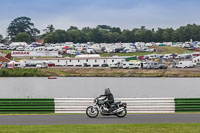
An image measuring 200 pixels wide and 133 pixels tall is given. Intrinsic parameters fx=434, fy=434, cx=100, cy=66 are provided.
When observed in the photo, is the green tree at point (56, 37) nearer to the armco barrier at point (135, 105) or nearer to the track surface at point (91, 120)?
the armco barrier at point (135, 105)

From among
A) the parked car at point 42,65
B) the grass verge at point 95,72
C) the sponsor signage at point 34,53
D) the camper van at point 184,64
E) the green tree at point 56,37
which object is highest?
the green tree at point 56,37

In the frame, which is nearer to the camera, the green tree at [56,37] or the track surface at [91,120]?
the track surface at [91,120]

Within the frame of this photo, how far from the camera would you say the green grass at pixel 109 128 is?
716 inches

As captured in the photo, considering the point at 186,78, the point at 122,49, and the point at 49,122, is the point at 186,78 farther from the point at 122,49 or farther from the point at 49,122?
the point at 49,122

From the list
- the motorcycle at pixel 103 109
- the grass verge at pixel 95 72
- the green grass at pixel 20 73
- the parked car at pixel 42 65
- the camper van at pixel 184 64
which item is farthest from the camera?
the parked car at pixel 42 65

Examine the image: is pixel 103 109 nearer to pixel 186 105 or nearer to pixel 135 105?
pixel 135 105

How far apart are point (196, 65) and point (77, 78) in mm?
27055

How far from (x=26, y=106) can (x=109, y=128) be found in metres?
8.02

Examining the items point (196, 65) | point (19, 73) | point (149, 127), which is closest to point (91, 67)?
point (19, 73)

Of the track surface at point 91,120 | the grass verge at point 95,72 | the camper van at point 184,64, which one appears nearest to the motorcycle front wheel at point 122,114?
the track surface at point 91,120

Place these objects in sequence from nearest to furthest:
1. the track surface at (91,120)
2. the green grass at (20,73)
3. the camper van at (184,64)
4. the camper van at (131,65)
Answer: the track surface at (91,120) → the camper van at (184,64) → the camper van at (131,65) → the green grass at (20,73)

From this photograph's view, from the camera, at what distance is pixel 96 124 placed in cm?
2033

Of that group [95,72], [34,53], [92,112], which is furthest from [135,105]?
[34,53]

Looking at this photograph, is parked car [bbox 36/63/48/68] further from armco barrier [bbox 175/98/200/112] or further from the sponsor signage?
armco barrier [bbox 175/98/200/112]
